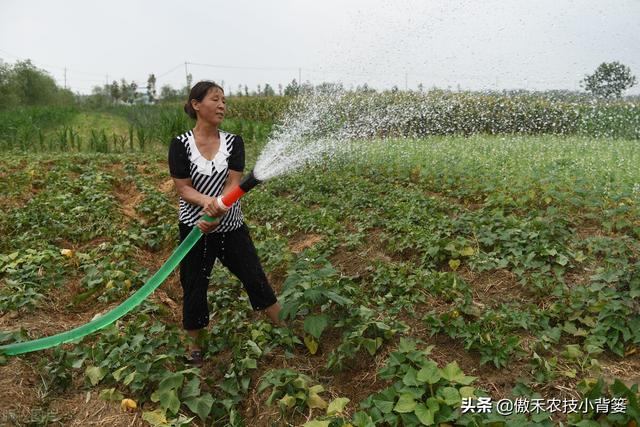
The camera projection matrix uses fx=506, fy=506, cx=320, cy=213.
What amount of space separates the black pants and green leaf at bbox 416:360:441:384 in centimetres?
114

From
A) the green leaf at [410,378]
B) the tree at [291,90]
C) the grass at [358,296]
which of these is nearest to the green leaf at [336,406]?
the grass at [358,296]

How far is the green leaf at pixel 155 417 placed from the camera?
2.44 meters

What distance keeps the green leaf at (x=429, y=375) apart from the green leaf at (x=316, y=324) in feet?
2.14

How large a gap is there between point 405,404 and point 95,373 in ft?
5.53

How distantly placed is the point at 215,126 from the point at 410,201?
313 centimetres

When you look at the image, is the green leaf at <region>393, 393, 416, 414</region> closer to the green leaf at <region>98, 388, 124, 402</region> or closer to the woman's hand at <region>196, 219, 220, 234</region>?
the woman's hand at <region>196, 219, 220, 234</region>

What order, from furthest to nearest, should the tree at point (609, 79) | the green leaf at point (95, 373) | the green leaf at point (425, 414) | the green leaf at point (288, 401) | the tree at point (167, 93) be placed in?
the tree at point (167, 93) → the tree at point (609, 79) → the green leaf at point (95, 373) → the green leaf at point (288, 401) → the green leaf at point (425, 414)

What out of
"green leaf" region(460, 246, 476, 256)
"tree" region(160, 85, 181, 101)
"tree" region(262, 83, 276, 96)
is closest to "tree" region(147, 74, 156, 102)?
"tree" region(160, 85, 181, 101)

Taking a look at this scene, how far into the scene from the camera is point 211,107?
2770 millimetres

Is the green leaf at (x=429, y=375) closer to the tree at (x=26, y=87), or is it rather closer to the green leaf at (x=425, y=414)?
the green leaf at (x=425, y=414)

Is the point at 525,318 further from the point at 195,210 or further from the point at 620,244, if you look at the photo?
the point at 195,210

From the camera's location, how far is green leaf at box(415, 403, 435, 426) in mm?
2160

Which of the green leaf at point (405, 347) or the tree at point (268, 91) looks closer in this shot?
the green leaf at point (405, 347)

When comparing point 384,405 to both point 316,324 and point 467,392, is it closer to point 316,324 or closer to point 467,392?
point 467,392
